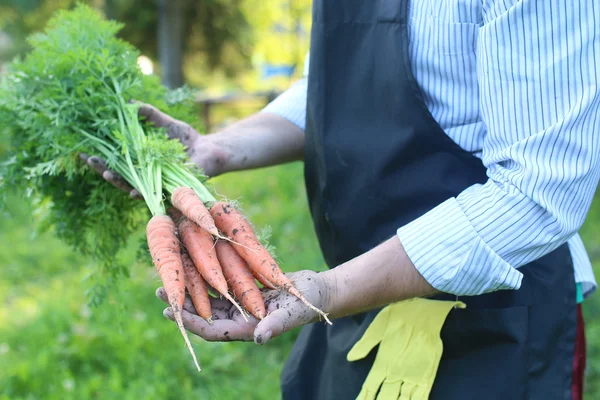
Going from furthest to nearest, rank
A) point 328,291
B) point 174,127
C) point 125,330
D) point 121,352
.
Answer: point 125,330 → point 121,352 → point 174,127 → point 328,291

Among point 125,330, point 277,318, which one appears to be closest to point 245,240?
point 277,318

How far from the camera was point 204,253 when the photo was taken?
4.90ft

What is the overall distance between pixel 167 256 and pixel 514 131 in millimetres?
825

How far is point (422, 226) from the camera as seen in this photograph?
1227 millimetres

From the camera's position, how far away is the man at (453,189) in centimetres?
112

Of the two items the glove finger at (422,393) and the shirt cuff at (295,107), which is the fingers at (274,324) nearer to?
the glove finger at (422,393)

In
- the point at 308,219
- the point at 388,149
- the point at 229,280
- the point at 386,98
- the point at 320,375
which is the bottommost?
the point at 308,219

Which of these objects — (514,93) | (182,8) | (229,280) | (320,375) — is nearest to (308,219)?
(320,375)

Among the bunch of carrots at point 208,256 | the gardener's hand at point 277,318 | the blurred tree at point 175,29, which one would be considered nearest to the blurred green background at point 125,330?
the bunch of carrots at point 208,256

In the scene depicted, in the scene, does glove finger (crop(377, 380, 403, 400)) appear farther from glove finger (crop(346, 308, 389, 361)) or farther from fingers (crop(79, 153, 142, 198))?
fingers (crop(79, 153, 142, 198))

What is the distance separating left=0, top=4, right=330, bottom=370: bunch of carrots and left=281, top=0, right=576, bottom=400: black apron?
276mm

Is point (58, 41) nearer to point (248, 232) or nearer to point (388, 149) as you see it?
point (248, 232)

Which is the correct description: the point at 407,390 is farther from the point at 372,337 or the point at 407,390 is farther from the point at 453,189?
the point at 453,189

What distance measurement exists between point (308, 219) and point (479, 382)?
12.9ft
